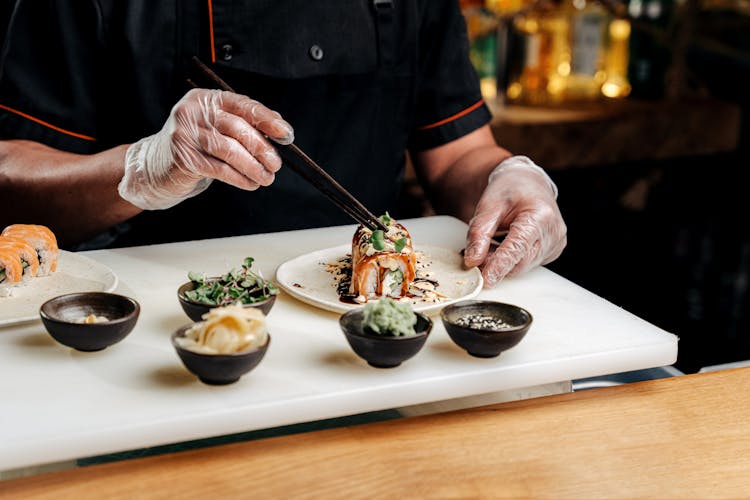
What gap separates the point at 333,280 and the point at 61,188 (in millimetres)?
792

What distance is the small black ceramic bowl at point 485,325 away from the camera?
1.43 meters

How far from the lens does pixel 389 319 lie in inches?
55.1

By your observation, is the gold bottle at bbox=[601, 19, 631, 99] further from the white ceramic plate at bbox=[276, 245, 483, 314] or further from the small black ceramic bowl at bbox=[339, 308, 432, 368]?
the small black ceramic bowl at bbox=[339, 308, 432, 368]

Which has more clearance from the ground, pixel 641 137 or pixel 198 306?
pixel 198 306

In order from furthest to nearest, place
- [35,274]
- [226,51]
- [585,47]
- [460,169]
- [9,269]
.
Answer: [585,47] < [460,169] < [226,51] < [35,274] < [9,269]

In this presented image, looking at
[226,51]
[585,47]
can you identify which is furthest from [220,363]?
[585,47]

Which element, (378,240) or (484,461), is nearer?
(484,461)

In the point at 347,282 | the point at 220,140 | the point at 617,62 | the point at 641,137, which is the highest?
the point at 220,140

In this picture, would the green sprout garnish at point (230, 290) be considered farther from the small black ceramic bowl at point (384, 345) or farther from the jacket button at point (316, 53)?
the jacket button at point (316, 53)

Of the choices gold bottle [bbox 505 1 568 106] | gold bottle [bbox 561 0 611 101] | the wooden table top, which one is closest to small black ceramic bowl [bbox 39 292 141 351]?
the wooden table top

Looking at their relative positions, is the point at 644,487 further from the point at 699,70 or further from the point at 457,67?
the point at 699,70

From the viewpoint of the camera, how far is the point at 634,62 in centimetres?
480

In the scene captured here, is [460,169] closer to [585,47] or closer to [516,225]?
[516,225]

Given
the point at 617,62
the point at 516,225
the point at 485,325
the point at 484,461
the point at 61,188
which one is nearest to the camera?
the point at 484,461
